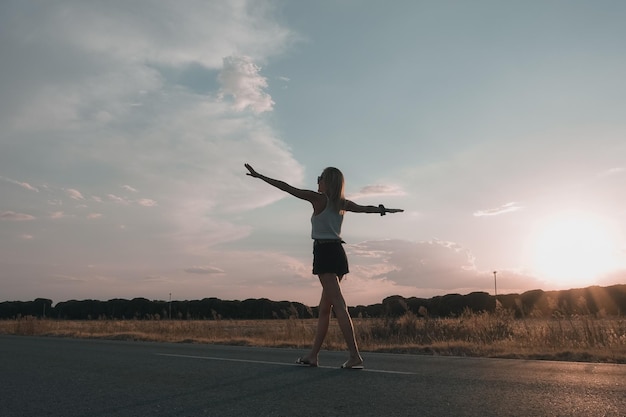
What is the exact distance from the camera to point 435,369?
271 inches

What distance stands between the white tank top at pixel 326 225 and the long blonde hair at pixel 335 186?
8 cm

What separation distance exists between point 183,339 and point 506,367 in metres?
10.9

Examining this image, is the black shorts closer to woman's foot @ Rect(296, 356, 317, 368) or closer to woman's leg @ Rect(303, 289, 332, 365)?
woman's leg @ Rect(303, 289, 332, 365)

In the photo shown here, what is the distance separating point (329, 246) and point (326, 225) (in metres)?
0.24

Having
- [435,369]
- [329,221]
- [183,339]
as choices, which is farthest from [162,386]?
[183,339]

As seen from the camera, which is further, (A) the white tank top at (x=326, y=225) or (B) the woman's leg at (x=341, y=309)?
(A) the white tank top at (x=326, y=225)

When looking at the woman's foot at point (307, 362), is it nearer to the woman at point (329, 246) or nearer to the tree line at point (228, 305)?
the woman at point (329, 246)

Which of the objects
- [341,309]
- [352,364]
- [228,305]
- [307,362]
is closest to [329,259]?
[341,309]

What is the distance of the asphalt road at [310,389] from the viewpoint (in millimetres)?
4379

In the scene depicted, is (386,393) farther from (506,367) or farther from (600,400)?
(506,367)

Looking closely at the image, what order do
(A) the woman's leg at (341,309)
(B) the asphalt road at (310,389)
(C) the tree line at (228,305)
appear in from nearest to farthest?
(B) the asphalt road at (310,389), (A) the woman's leg at (341,309), (C) the tree line at (228,305)

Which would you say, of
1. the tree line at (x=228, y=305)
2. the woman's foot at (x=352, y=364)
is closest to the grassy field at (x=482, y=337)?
the woman's foot at (x=352, y=364)

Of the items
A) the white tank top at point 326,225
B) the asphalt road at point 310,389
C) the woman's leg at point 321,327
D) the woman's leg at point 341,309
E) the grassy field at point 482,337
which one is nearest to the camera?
the asphalt road at point 310,389

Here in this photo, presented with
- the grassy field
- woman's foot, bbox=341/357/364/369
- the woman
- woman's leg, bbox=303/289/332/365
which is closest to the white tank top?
the woman
